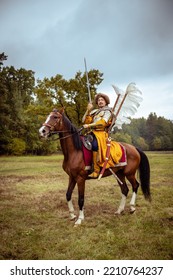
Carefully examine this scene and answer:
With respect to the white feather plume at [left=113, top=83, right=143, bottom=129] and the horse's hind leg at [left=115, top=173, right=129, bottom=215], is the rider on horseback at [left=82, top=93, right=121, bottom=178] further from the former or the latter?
the horse's hind leg at [left=115, top=173, right=129, bottom=215]

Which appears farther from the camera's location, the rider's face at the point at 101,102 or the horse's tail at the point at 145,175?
the horse's tail at the point at 145,175

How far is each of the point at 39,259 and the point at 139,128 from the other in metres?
12.8

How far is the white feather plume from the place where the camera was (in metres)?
4.13

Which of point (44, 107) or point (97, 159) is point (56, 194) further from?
point (44, 107)

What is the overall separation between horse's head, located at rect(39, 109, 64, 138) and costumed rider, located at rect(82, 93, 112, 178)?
1.72 ft

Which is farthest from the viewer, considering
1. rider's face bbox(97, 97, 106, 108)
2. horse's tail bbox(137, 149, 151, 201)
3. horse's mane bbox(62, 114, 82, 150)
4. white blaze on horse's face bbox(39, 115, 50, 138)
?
horse's tail bbox(137, 149, 151, 201)

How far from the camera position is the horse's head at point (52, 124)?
364 centimetres

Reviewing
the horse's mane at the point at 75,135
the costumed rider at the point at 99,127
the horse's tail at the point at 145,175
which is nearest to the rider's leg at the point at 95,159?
the costumed rider at the point at 99,127

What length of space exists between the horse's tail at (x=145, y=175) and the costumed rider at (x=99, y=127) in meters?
1.31

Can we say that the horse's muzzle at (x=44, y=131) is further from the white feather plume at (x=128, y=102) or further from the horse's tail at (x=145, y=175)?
the horse's tail at (x=145, y=175)

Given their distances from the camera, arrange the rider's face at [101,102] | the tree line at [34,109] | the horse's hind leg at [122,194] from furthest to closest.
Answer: the tree line at [34,109] < the horse's hind leg at [122,194] < the rider's face at [101,102]

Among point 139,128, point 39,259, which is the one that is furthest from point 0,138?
point 139,128

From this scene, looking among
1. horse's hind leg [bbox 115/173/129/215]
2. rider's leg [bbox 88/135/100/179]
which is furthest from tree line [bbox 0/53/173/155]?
horse's hind leg [bbox 115/173/129/215]

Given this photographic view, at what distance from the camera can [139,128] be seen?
14.6 metres
